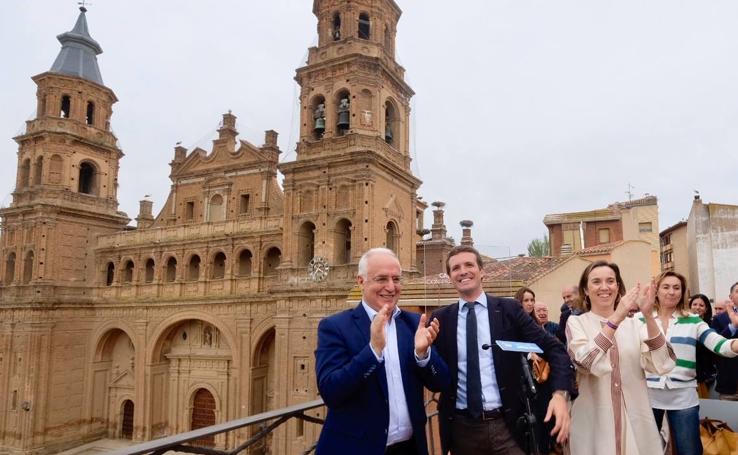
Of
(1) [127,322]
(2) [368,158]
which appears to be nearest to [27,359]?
(1) [127,322]

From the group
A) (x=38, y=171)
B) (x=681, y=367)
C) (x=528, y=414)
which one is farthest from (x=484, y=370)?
(x=38, y=171)

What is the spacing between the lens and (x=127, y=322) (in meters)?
28.4

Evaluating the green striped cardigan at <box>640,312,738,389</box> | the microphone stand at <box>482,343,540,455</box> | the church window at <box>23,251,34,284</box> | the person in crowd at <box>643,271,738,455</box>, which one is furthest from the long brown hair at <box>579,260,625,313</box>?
the church window at <box>23,251,34,284</box>

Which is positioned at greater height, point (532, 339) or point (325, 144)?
point (325, 144)

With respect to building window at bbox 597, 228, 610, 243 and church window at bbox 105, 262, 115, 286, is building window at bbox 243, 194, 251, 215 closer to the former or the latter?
church window at bbox 105, 262, 115, 286

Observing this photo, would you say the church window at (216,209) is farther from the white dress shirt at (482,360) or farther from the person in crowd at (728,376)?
the white dress shirt at (482,360)

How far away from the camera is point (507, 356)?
343cm

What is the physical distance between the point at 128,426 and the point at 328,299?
17.5 meters

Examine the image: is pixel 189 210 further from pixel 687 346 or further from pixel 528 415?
pixel 528 415

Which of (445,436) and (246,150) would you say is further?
(246,150)

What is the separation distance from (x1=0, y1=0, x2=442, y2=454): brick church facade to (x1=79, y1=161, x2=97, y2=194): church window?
0.12m

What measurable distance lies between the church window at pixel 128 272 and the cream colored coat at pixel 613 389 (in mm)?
30462

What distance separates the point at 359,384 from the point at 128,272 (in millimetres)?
30688

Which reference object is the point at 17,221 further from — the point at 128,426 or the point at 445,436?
the point at 445,436
